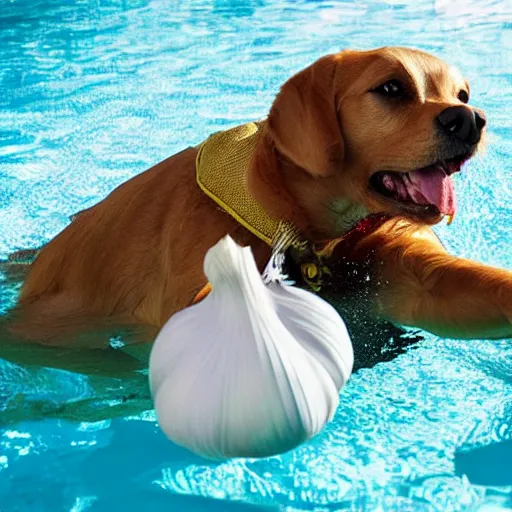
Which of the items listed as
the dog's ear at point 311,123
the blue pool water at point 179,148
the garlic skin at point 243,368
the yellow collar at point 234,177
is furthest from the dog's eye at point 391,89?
the blue pool water at point 179,148

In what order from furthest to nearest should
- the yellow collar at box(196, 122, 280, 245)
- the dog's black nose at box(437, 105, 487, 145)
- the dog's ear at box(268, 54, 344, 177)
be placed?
the yellow collar at box(196, 122, 280, 245) < the dog's ear at box(268, 54, 344, 177) < the dog's black nose at box(437, 105, 487, 145)

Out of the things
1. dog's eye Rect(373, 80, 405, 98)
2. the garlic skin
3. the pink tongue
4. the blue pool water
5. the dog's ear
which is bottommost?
the blue pool water

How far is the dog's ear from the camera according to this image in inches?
103

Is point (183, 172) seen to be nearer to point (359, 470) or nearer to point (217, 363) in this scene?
point (359, 470)

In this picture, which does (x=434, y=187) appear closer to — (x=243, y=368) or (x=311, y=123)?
(x=311, y=123)

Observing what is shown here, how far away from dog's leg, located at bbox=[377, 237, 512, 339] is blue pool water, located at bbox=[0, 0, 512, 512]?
44cm

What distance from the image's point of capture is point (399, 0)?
10.1 meters

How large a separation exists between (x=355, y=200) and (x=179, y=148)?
3.40 meters

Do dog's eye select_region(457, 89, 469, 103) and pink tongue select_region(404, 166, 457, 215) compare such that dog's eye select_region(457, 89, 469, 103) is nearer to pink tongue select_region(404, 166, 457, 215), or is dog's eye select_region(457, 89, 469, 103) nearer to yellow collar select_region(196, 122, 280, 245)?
pink tongue select_region(404, 166, 457, 215)

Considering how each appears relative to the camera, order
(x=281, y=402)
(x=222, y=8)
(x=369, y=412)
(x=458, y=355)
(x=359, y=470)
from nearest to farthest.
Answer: (x=281, y=402), (x=359, y=470), (x=369, y=412), (x=458, y=355), (x=222, y=8)

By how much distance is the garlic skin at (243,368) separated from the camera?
1711mm

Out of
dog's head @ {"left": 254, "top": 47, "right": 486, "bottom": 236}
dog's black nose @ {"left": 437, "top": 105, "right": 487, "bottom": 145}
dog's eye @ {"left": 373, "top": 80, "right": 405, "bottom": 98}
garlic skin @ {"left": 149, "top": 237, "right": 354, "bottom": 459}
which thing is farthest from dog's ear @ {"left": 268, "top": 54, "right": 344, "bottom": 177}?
garlic skin @ {"left": 149, "top": 237, "right": 354, "bottom": 459}

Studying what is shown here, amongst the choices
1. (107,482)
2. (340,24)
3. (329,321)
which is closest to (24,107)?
(340,24)

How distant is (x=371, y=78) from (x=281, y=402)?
123cm
